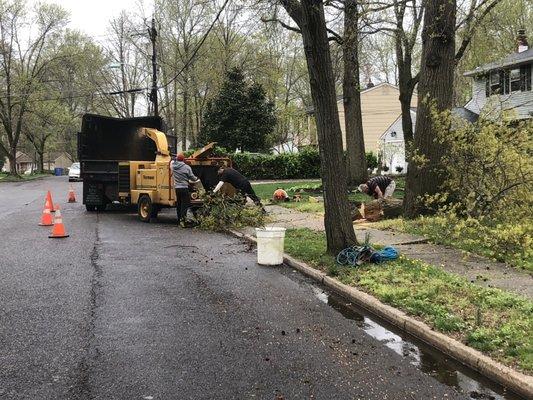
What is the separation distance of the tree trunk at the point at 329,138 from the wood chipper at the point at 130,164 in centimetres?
659

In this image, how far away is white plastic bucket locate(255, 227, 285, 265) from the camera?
30.0 feet

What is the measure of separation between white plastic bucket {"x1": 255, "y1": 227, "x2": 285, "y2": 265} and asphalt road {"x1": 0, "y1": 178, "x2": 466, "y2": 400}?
35 cm

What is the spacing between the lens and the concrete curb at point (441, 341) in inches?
168

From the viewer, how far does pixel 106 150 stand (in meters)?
18.9

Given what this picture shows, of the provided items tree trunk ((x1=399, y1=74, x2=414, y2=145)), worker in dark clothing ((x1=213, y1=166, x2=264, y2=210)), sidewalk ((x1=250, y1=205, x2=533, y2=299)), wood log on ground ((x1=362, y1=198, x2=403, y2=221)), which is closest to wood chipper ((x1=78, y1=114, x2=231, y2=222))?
worker in dark clothing ((x1=213, y1=166, x2=264, y2=210))

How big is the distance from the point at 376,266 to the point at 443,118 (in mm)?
4208

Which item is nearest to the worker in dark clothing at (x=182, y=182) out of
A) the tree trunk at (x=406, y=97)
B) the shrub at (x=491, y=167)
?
the shrub at (x=491, y=167)

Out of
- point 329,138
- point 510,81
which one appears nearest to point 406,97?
point 510,81

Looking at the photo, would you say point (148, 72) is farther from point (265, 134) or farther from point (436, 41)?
point (436, 41)

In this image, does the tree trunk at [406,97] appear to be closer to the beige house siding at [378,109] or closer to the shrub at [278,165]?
the shrub at [278,165]

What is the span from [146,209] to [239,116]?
→ 25.2m

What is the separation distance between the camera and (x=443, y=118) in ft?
36.1

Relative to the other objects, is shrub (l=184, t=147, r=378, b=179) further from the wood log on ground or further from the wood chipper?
the wood log on ground

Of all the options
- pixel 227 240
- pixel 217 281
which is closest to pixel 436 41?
pixel 227 240
